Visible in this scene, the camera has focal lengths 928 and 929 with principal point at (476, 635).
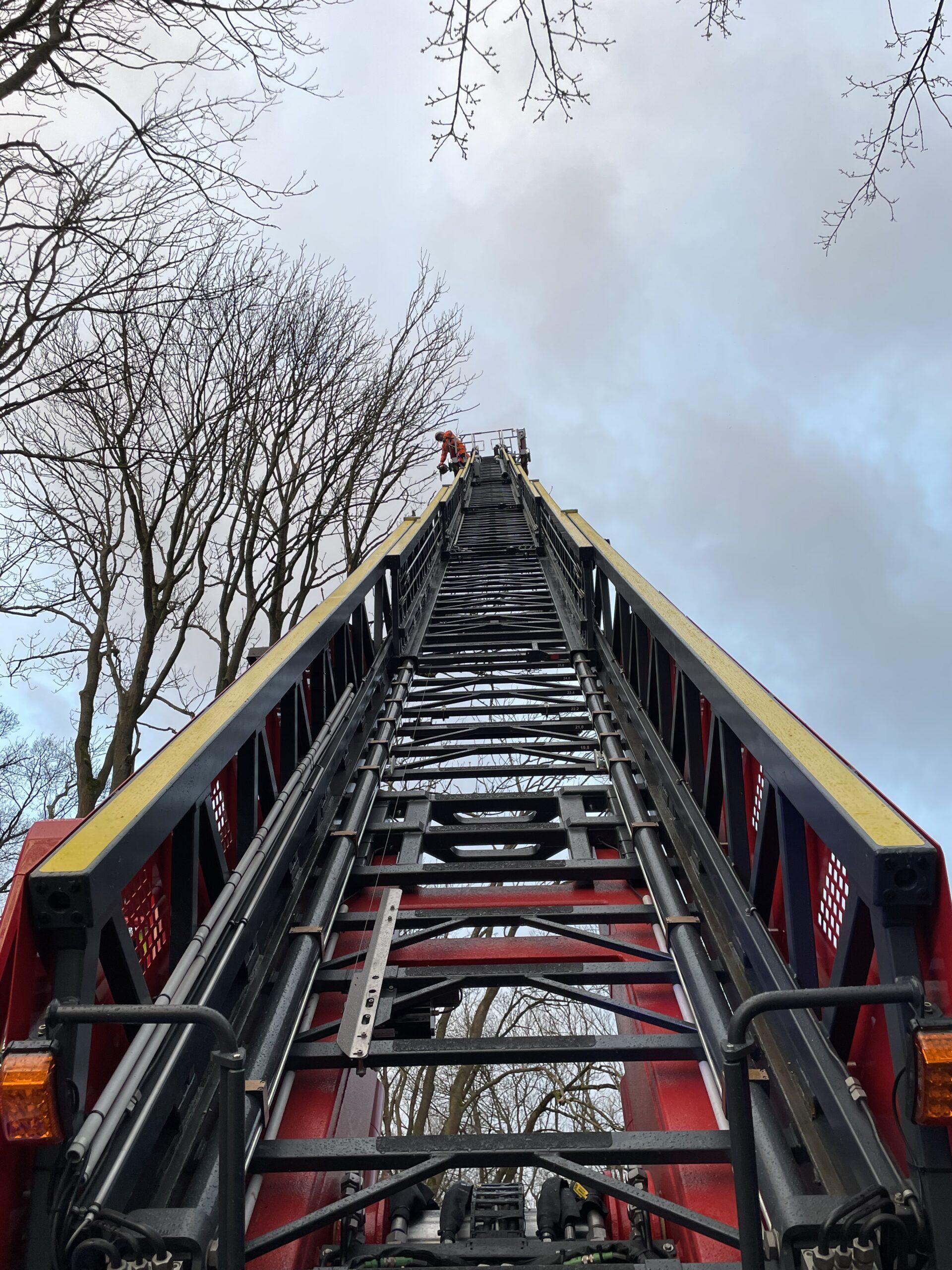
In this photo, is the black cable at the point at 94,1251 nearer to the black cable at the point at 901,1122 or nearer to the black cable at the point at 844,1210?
the black cable at the point at 844,1210

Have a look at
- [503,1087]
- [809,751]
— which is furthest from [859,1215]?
[503,1087]

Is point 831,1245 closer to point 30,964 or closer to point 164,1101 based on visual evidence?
point 164,1101

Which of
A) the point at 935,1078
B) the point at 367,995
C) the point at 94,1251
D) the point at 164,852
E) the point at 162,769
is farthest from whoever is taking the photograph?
the point at 367,995

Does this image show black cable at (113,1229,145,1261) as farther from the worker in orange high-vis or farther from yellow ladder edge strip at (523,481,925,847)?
the worker in orange high-vis

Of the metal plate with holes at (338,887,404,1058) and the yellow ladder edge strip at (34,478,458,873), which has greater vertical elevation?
the yellow ladder edge strip at (34,478,458,873)

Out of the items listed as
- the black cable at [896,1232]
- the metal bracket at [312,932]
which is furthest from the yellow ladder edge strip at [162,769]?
the black cable at [896,1232]

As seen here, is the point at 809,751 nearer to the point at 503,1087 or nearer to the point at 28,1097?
the point at 28,1097

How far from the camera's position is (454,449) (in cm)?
2617

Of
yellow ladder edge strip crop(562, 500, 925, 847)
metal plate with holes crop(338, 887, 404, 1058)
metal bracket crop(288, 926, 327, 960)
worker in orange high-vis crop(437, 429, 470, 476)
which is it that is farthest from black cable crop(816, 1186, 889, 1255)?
worker in orange high-vis crop(437, 429, 470, 476)

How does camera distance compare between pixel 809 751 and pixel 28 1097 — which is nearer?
pixel 28 1097

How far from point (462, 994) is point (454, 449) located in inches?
934

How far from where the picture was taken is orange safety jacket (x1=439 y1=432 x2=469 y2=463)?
25141 millimetres

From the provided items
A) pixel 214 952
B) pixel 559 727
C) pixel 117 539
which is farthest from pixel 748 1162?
pixel 117 539

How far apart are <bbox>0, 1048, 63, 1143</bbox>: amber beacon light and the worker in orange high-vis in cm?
2246
